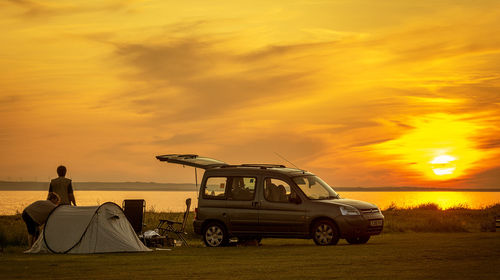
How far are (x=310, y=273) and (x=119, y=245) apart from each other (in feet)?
25.4

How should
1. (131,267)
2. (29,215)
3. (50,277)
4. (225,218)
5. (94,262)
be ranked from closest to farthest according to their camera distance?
(50,277) < (131,267) < (94,262) < (29,215) < (225,218)

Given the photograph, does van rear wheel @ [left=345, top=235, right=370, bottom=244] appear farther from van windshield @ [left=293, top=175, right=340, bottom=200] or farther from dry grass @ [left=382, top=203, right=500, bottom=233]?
dry grass @ [left=382, top=203, right=500, bottom=233]

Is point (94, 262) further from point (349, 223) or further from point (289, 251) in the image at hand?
point (349, 223)

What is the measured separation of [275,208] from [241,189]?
113 centimetres

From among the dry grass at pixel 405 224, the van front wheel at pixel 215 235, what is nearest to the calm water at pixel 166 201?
the dry grass at pixel 405 224

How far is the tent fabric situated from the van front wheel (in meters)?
2.20

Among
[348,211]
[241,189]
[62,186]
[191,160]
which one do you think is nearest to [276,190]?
[241,189]

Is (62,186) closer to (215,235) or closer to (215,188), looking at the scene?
(215,188)

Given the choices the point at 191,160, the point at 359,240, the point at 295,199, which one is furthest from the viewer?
the point at 191,160

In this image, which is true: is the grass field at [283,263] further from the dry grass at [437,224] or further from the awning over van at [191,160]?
the dry grass at [437,224]

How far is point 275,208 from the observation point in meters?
21.4

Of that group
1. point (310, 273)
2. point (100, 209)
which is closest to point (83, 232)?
point (100, 209)

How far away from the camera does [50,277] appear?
13.4 meters

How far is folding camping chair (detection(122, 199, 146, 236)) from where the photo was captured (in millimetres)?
21891
